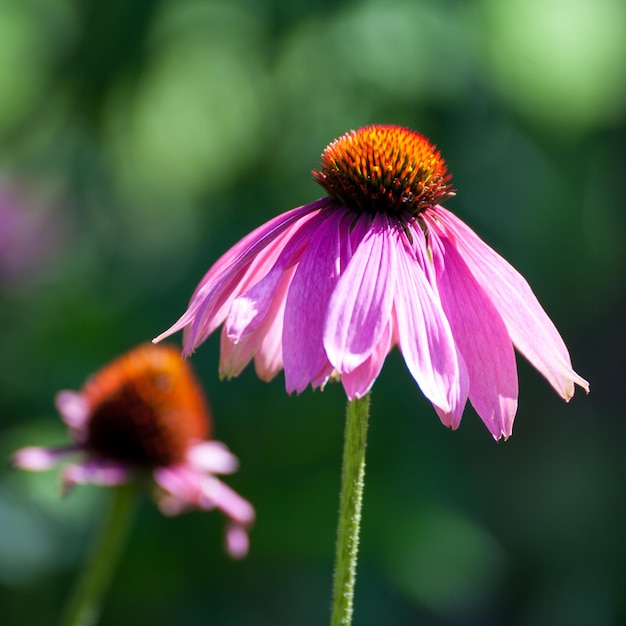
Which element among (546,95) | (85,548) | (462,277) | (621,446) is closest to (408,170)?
(462,277)

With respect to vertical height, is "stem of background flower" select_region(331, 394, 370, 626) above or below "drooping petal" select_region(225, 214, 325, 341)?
below

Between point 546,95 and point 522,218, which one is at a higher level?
point 546,95

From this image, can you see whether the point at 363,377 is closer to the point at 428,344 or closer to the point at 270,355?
the point at 428,344

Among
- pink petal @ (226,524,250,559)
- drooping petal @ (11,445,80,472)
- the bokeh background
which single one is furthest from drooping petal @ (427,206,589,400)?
the bokeh background

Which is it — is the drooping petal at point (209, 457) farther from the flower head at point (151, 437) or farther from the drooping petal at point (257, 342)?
the drooping petal at point (257, 342)

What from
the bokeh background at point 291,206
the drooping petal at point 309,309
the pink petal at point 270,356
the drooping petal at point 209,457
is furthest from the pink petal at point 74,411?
the bokeh background at point 291,206

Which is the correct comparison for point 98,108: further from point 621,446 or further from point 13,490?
point 621,446

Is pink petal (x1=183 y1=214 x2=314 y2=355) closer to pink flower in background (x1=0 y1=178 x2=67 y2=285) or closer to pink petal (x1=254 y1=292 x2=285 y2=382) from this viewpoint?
pink petal (x1=254 y1=292 x2=285 y2=382)
